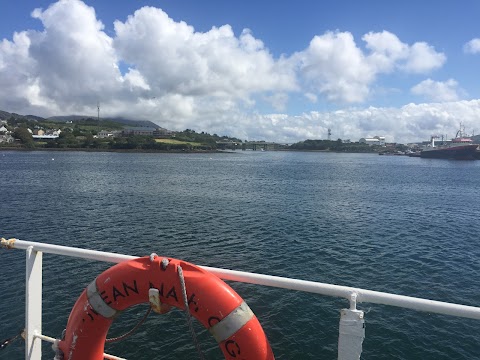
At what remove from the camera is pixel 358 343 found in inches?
98.7

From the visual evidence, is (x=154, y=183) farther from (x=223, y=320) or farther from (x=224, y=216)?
(x=223, y=320)

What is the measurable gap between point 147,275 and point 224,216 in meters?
23.8

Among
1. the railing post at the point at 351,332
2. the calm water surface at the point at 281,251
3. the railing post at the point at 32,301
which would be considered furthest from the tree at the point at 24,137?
the railing post at the point at 351,332

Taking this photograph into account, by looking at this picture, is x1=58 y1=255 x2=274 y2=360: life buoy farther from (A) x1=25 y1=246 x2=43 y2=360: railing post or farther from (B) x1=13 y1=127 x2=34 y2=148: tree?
(B) x1=13 y1=127 x2=34 y2=148: tree

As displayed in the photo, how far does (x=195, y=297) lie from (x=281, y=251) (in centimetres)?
1576

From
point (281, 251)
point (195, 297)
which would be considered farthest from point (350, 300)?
point (281, 251)

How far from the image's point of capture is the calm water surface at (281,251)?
10.1 metres

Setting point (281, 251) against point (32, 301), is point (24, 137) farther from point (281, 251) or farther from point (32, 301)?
point (32, 301)

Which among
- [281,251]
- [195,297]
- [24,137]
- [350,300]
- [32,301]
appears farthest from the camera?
[24,137]

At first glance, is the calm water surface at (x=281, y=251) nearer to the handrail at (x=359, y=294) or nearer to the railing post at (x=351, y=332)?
the railing post at (x=351, y=332)

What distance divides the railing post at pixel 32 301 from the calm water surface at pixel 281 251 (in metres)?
3.44

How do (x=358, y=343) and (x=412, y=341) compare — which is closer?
(x=358, y=343)

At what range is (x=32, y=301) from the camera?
3398 mm

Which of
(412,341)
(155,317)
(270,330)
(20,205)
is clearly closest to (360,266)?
(412,341)
